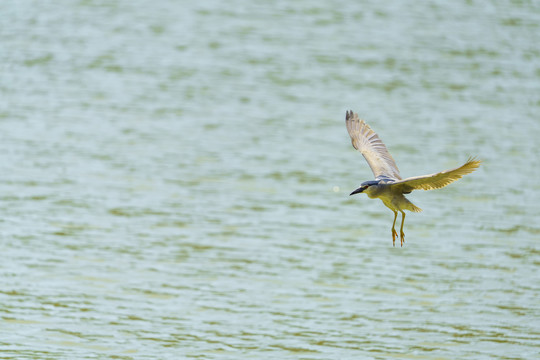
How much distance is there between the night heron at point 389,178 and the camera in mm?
9180

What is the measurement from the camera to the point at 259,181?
19.2 metres

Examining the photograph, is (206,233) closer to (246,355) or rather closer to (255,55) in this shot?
(246,355)

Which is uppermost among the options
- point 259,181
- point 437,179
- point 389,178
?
point 437,179

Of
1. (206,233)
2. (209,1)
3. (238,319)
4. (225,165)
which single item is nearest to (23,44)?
(209,1)

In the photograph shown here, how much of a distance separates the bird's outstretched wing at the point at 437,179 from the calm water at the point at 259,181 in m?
3.46

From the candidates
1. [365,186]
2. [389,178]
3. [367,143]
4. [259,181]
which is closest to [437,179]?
[365,186]

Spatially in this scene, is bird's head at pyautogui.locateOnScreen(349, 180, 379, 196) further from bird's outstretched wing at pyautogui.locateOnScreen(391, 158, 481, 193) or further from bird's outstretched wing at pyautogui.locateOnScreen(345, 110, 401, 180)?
bird's outstretched wing at pyautogui.locateOnScreen(345, 110, 401, 180)

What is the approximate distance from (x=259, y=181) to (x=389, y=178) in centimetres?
892

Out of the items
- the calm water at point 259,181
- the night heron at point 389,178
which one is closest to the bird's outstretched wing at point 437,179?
the night heron at point 389,178

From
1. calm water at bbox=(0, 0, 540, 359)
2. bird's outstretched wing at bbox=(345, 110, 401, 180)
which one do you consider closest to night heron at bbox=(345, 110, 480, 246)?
bird's outstretched wing at bbox=(345, 110, 401, 180)

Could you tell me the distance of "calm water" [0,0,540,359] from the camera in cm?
1363

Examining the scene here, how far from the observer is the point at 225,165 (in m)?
20.0

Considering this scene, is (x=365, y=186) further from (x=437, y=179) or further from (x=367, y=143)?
(x=367, y=143)

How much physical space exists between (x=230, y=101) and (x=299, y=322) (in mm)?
11087
